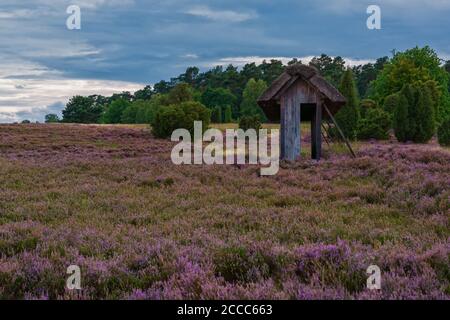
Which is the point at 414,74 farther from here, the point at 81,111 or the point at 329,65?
the point at 81,111

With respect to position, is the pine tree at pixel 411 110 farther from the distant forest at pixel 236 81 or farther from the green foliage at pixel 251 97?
the distant forest at pixel 236 81

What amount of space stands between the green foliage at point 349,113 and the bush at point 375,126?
1.22 metres

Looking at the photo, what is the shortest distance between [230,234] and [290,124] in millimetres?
12967

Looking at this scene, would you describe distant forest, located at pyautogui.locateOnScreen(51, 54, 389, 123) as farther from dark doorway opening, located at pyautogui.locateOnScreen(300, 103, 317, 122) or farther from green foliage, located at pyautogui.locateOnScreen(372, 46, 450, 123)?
dark doorway opening, located at pyautogui.locateOnScreen(300, 103, 317, 122)

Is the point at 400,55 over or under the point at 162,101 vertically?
over

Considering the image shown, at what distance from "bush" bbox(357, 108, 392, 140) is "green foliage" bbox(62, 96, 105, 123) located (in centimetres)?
8678

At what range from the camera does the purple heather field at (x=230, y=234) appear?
186 inches

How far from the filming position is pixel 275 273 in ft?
17.0

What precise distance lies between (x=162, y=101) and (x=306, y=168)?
155 ft

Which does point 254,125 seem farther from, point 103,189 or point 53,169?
point 103,189

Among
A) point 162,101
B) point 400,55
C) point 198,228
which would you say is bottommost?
point 198,228

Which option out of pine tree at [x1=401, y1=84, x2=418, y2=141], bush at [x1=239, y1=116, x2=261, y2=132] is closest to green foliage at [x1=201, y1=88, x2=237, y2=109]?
bush at [x1=239, y1=116, x2=261, y2=132]

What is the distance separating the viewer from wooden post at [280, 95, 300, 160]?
19.6m
